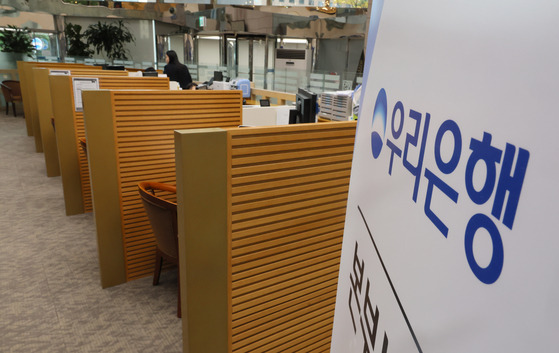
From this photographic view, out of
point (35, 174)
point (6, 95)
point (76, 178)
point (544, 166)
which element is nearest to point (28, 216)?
point (76, 178)

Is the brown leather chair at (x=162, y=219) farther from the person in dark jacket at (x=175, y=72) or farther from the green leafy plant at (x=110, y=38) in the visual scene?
the green leafy plant at (x=110, y=38)

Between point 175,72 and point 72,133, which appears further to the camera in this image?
point 175,72

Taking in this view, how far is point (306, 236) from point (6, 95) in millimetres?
12780

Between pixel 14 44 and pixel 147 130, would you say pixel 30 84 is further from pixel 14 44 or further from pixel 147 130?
pixel 14 44

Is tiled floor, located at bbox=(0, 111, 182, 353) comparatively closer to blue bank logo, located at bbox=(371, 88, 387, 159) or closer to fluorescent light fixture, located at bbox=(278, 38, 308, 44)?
blue bank logo, located at bbox=(371, 88, 387, 159)

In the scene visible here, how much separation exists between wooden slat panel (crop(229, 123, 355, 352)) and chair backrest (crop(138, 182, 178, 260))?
92 cm

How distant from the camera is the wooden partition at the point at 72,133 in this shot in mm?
4332

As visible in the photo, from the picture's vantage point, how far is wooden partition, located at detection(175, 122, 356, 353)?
6.08ft

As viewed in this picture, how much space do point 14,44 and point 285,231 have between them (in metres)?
14.4

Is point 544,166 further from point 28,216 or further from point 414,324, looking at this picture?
point 28,216

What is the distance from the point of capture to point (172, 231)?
2855 mm

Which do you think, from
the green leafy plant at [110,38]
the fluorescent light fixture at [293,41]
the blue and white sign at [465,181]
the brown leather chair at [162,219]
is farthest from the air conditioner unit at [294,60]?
the blue and white sign at [465,181]

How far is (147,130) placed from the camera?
316cm

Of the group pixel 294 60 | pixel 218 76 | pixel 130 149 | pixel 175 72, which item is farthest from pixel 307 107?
pixel 294 60
